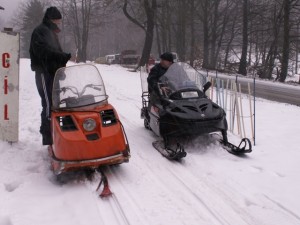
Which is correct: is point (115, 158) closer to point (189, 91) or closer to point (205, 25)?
point (189, 91)

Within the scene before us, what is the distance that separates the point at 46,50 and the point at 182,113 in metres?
2.59

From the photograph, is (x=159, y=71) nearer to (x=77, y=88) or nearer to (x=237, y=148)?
(x=237, y=148)

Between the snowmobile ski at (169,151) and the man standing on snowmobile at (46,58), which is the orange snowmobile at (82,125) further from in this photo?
the snowmobile ski at (169,151)

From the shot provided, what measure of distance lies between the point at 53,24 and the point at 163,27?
31.8 m

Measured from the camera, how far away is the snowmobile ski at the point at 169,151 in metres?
6.09

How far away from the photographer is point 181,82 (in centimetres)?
740

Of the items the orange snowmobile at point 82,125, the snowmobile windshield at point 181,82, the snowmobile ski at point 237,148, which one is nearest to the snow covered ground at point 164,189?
the snowmobile ski at point 237,148

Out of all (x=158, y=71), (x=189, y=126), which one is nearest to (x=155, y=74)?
(x=158, y=71)

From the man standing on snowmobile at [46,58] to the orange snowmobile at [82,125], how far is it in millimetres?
434

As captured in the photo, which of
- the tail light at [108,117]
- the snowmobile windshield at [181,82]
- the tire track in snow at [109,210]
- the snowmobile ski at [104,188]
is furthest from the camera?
the snowmobile windshield at [181,82]

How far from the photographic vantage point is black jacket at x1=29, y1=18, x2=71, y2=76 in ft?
19.0

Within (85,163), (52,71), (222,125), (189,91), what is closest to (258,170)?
(222,125)

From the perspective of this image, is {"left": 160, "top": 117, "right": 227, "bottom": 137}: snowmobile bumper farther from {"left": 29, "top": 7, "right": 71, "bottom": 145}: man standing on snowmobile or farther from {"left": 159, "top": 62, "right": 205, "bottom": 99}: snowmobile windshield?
{"left": 29, "top": 7, "right": 71, "bottom": 145}: man standing on snowmobile

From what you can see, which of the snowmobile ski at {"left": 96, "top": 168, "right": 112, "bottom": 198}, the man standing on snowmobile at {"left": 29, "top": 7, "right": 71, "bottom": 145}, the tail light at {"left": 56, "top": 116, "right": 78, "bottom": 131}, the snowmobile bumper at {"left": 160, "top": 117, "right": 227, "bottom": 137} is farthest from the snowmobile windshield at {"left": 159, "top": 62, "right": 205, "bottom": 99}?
the snowmobile ski at {"left": 96, "top": 168, "right": 112, "bottom": 198}
